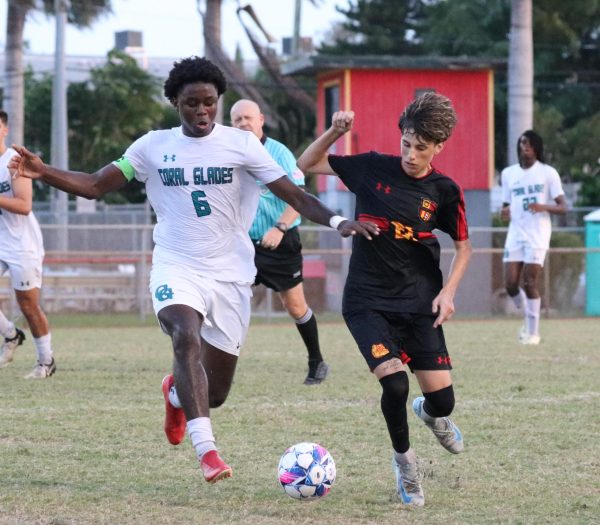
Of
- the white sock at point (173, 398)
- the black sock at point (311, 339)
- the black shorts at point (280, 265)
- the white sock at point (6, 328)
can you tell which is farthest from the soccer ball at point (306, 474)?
the white sock at point (6, 328)

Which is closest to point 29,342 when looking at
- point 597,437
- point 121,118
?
point 597,437

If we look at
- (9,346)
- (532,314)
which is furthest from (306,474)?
(532,314)

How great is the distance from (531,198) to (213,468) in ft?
30.6

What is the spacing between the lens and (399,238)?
6.06 meters

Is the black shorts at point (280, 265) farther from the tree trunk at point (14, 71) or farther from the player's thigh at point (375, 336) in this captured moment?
the tree trunk at point (14, 71)

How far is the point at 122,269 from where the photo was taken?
73.2ft

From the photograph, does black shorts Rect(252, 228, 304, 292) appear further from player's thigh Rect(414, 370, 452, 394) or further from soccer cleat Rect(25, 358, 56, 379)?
player's thigh Rect(414, 370, 452, 394)

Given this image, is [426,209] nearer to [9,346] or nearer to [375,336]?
[375,336]

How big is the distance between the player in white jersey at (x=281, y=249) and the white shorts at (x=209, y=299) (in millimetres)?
2989

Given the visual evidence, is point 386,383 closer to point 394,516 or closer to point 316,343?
point 394,516

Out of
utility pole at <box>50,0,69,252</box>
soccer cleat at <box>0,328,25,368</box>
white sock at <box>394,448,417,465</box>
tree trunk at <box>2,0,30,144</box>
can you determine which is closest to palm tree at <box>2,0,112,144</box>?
tree trunk at <box>2,0,30,144</box>

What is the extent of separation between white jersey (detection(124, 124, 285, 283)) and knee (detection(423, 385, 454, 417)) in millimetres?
1152

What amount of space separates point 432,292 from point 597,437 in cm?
205

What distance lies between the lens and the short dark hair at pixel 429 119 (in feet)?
19.5
